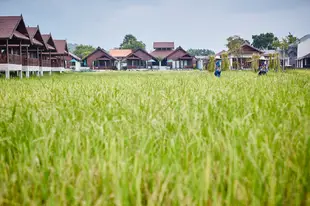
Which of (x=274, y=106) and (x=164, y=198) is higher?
(x=274, y=106)

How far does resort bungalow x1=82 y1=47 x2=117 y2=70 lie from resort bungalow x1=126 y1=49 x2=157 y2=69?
4181 millimetres

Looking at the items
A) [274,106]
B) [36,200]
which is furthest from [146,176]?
[274,106]

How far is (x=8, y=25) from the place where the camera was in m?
19.8

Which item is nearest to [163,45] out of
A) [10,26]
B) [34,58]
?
[34,58]

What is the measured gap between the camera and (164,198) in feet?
3.75

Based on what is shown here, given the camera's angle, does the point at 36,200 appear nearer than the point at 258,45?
Yes

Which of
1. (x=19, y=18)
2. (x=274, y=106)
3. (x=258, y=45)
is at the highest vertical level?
(x=258, y=45)

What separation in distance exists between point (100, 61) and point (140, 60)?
987 cm

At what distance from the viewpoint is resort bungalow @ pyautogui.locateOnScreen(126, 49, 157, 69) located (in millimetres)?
70312

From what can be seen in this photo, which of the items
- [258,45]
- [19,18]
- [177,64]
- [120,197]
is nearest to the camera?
[120,197]

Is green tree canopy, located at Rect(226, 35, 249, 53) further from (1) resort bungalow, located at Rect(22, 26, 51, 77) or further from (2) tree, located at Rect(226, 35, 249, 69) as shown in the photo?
(1) resort bungalow, located at Rect(22, 26, 51, 77)

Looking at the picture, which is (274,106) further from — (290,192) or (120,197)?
(120,197)

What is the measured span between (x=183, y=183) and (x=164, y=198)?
0.32 ft

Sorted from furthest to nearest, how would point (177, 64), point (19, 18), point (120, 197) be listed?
point (177, 64) → point (19, 18) → point (120, 197)
